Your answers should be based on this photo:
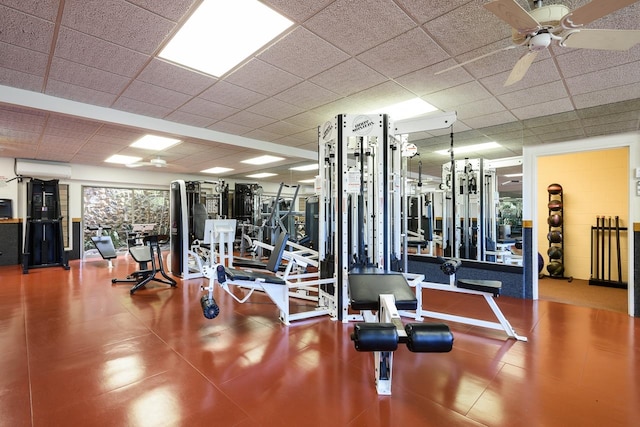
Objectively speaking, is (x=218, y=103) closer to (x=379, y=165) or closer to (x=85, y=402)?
(x=379, y=165)

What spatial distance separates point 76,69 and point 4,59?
0.50 meters

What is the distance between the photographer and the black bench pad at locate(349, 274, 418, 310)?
2250mm

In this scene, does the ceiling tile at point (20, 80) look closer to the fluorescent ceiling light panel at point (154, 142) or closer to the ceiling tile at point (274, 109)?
the fluorescent ceiling light panel at point (154, 142)

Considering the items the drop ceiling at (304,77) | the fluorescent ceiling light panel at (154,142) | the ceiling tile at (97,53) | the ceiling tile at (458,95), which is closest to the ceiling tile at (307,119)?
the drop ceiling at (304,77)

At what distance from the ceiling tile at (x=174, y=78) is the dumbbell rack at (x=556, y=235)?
245 inches

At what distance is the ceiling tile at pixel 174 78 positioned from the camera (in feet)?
9.68

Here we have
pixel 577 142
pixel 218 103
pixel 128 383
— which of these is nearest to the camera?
pixel 128 383

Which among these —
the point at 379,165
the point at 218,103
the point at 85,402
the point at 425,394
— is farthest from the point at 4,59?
the point at 425,394

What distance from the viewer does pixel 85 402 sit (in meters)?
1.99

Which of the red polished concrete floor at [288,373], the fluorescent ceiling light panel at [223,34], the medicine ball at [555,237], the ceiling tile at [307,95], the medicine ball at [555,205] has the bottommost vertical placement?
the red polished concrete floor at [288,373]

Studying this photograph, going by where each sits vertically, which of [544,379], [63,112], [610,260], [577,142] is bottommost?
[544,379]

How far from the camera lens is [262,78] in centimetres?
322

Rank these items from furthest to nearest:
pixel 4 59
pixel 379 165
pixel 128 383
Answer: pixel 379 165 → pixel 4 59 → pixel 128 383

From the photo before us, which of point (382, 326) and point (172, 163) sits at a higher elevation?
point (172, 163)
